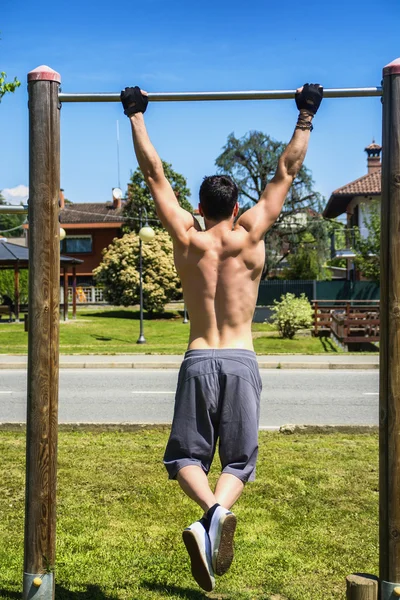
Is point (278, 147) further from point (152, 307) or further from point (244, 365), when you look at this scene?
point (244, 365)

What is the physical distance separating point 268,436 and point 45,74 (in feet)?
16.2

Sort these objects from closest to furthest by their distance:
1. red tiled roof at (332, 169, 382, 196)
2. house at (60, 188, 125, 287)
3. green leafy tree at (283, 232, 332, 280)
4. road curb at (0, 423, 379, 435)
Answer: road curb at (0, 423, 379, 435)
red tiled roof at (332, 169, 382, 196)
green leafy tree at (283, 232, 332, 280)
house at (60, 188, 125, 287)

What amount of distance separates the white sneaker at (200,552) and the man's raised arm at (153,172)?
1394 mm

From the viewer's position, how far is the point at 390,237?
3.61 metres

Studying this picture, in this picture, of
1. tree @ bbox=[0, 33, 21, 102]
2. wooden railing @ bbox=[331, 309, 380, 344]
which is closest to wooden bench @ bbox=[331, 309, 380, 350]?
wooden railing @ bbox=[331, 309, 380, 344]

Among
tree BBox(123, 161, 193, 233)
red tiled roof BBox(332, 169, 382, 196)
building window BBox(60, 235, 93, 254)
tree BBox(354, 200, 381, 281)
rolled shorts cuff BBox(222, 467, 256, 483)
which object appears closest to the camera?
rolled shorts cuff BBox(222, 467, 256, 483)

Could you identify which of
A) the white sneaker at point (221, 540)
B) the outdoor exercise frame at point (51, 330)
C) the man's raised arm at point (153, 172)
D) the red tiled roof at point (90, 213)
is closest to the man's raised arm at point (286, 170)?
the outdoor exercise frame at point (51, 330)

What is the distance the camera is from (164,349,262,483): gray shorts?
3.50 meters

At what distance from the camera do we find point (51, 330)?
3734 mm

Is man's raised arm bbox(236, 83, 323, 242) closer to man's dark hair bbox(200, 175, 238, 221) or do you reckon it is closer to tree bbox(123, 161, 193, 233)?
man's dark hair bbox(200, 175, 238, 221)

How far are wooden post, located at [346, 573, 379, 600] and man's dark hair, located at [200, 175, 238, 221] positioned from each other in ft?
6.09

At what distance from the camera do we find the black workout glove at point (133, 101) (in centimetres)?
381

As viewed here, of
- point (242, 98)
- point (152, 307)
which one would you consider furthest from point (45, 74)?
point (152, 307)

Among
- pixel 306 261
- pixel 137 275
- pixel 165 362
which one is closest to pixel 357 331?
pixel 165 362
